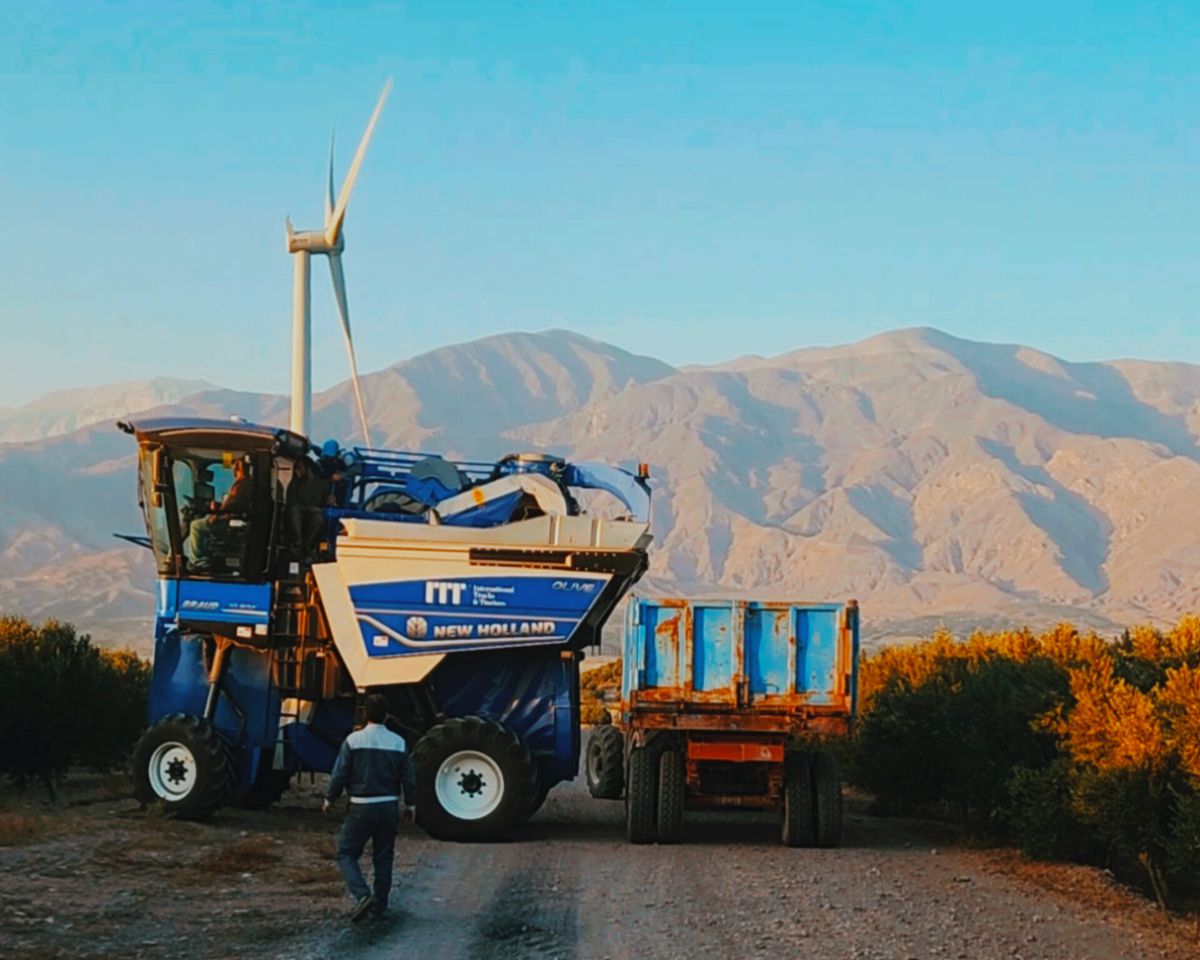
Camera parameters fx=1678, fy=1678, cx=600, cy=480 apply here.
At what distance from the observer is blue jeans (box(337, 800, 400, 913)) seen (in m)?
13.1

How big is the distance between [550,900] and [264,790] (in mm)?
7583

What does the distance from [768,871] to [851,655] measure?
2.96 metres

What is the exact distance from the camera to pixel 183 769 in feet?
61.8

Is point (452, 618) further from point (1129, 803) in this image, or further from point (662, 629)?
point (1129, 803)

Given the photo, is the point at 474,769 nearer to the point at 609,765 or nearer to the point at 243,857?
the point at 243,857

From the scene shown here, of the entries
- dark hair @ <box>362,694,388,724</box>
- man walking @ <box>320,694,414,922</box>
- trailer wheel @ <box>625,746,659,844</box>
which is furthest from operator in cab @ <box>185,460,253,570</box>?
man walking @ <box>320,694,414,922</box>

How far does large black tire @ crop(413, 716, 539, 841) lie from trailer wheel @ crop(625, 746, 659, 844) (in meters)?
1.11

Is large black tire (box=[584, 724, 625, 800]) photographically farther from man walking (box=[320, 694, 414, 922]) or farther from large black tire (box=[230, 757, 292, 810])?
man walking (box=[320, 694, 414, 922])

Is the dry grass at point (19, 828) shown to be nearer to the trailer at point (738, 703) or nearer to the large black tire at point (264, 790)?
the large black tire at point (264, 790)

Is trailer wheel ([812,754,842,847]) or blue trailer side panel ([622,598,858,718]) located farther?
trailer wheel ([812,754,842,847])

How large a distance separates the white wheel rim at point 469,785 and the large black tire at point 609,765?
5.37m

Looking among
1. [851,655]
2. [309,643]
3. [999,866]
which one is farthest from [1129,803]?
[309,643]

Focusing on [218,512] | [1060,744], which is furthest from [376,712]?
[1060,744]

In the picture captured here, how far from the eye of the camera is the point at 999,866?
18.2 m
